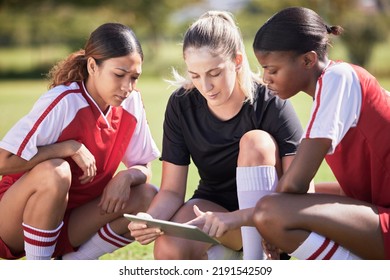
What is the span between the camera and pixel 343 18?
89.9 ft

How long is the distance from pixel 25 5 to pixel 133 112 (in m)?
29.9

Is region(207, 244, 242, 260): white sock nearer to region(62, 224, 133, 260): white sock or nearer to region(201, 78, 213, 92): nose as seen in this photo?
region(62, 224, 133, 260): white sock

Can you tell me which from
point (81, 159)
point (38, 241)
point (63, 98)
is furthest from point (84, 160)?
point (38, 241)

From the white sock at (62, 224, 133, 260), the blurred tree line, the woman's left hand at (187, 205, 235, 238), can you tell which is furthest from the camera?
the blurred tree line

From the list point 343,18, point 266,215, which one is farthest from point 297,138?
point 343,18

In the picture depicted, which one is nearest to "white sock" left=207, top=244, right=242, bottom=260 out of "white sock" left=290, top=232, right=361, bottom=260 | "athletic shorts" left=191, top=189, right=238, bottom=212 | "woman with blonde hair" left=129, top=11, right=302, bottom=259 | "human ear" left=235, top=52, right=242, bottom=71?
"woman with blonde hair" left=129, top=11, right=302, bottom=259

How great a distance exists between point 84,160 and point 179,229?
68 centimetres

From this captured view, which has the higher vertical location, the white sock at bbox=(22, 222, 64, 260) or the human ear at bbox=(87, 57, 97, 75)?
the human ear at bbox=(87, 57, 97, 75)

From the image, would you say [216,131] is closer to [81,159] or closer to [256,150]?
[256,150]

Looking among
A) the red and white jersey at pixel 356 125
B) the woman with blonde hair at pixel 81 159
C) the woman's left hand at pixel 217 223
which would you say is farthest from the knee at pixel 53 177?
the red and white jersey at pixel 356 125

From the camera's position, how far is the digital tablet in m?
2.84

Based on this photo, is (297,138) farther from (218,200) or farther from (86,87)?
(86,87)

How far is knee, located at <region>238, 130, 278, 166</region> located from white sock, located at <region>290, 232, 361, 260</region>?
410 mm

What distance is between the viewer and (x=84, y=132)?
11.5 feet
